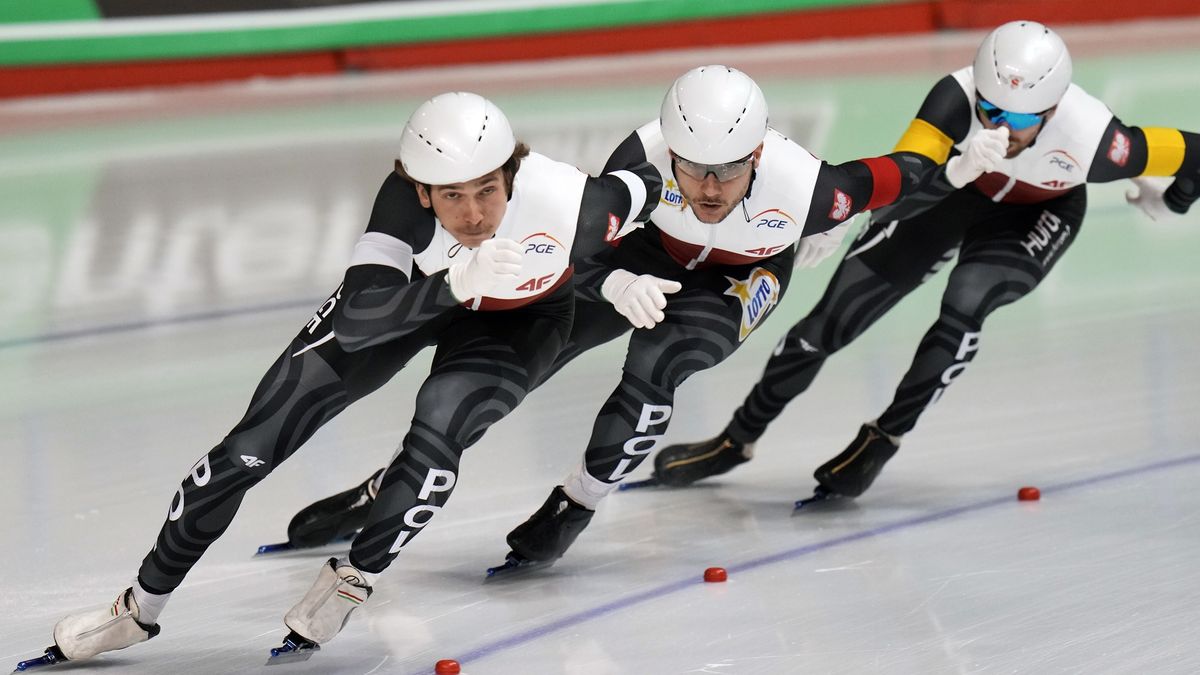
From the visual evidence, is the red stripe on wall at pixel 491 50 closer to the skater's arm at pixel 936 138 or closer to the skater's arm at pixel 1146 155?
the skater's arm at pixel 936 138

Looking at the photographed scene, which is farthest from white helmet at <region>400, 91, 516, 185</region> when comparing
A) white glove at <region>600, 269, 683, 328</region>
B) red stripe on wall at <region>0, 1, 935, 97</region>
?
red stripe on wall at <region>0, 1, 935, 97</region>

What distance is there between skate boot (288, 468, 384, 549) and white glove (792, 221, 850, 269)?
1432mm

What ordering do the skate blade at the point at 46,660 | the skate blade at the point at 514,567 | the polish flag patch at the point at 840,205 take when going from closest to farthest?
the skate blade at the point at 46,660 < the skate blade at the point at 514,567 < the polish flag patch at the point at 840,205

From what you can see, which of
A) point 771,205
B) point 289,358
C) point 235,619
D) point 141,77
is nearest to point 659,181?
point 771,205

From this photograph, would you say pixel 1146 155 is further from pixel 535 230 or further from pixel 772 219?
pixel 535 230

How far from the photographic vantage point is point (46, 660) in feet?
12.3

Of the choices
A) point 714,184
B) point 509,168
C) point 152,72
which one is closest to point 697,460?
point 714,184

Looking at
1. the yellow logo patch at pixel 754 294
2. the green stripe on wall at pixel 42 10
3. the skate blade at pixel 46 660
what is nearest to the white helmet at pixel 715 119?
the yellow logo patch at pixel 754 294

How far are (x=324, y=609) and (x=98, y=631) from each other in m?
0.51

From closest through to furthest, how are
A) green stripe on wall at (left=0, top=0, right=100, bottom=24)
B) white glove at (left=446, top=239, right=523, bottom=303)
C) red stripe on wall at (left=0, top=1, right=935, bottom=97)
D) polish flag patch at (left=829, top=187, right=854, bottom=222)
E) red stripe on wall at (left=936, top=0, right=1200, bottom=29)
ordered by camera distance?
1. white glove at (left=446, top=239, right=523, bottom=303)
2. polish flag patch at (left=829, top=187, right=854, bottom=222)
3. green stripe on wall at (left=0, top=0, right=100, bottom=24)
4. red stripe on wall at (left=0, top=1, right=935, bottom=97)
5. red stripe on wall at (left=936, top=0, right=1200, bottom=29)

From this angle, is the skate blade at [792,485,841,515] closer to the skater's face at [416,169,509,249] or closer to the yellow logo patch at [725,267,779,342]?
the yellow logo patch at [725,267,779,342]

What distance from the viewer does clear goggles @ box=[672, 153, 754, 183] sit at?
4.26 metres

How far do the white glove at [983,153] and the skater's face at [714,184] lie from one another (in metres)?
0.65

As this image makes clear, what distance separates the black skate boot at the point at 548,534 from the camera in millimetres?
4395
